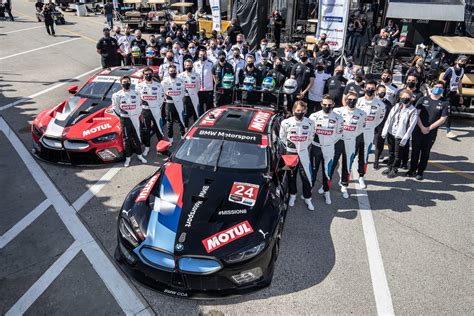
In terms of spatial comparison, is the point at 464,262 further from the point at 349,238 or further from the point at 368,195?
the point at 368,195

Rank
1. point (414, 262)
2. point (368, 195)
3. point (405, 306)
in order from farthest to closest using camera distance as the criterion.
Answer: point (368, 195), point (414, 262), point (405, 306)

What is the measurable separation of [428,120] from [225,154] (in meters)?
4.29

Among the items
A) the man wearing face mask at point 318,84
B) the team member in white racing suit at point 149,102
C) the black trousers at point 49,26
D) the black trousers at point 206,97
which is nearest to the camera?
the team member in white racing suit at point 149,102

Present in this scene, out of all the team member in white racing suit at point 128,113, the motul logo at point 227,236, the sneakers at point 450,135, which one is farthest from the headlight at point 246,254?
the sneakers at point 450,135

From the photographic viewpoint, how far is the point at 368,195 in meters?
6.84

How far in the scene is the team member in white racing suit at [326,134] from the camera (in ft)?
19.7

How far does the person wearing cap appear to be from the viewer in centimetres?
1223

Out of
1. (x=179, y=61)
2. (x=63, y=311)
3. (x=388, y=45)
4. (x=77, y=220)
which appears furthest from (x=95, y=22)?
(x=63, y=311)

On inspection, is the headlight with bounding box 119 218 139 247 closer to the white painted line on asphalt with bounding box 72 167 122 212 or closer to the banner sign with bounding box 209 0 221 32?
the white painted line on asphalt with bounding box 72 167 122 212

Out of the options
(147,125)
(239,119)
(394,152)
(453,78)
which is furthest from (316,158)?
(453,78)

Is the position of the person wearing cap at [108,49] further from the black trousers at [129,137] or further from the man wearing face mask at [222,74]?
the black trousers at [129,137]

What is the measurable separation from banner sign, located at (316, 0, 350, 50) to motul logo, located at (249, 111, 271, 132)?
6.76m

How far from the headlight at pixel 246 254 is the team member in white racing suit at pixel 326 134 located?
2569 mm

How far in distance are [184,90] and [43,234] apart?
4.38 metres
